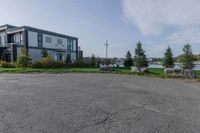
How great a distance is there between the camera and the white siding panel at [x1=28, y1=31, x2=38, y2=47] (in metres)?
37.3

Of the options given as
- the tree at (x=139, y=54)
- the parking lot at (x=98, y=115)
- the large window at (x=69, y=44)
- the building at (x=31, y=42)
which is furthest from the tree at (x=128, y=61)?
the parking lot at (x=98, y=115)

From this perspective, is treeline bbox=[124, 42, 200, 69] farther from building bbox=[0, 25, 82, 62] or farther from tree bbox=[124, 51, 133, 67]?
building bbox=[0, 25, 82, 62]

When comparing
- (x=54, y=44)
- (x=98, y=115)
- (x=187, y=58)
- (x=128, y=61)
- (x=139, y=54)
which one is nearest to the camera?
(x=98, y=115)

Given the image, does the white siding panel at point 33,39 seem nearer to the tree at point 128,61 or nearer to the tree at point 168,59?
the tree at point 128,61

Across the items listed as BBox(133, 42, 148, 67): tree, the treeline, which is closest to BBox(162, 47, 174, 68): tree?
Answer: the treeline

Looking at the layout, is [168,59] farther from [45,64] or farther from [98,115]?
[98,115]

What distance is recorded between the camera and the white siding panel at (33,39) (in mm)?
37312

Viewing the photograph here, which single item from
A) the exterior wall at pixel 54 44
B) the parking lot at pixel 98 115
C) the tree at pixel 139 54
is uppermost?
the exterior wall at pixel 54 44

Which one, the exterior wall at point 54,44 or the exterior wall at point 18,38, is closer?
the exterior wall at point 18,38

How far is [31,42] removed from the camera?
37969 millimetres

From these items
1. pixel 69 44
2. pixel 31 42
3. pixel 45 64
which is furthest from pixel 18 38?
pixel 69 44

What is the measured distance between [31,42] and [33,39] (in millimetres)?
→ 759

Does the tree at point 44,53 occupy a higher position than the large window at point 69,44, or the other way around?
the large window at point 69,44

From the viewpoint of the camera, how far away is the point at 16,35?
39.0 metres
